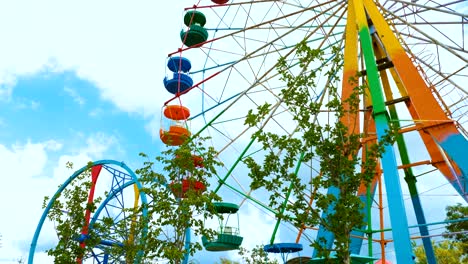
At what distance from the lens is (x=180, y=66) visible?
1942 centimetres

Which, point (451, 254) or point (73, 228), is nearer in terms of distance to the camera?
point (73, 228)

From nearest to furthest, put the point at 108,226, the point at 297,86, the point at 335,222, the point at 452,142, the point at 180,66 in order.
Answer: the point at 335,222 < the point at 297,86 < the point at 452,142 < the point at 108,226 < the point at 180,66

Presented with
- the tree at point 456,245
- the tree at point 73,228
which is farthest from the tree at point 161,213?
the tree at point 456,245

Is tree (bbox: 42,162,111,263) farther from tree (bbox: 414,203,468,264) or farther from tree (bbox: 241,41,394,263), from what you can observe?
tree (bbox: 414,203,468,264)

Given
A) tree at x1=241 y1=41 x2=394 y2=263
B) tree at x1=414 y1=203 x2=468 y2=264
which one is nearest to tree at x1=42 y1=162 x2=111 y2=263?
tree at x1=241 y1=41 x2=394 y2=263

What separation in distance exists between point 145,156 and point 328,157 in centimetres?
560

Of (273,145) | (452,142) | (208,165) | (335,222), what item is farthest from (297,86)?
(452,142)

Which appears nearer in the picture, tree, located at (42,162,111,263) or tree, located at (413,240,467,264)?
tree, located at (42,162,111,263)

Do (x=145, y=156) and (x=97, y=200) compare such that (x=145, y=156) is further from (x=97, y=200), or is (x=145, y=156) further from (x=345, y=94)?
(x=345, y=94)

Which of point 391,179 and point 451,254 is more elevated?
point 451,254

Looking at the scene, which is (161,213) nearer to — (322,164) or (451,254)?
(322,164)

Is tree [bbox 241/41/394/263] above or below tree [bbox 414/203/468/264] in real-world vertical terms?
below

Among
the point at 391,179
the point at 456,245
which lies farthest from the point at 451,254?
the point at 391,179

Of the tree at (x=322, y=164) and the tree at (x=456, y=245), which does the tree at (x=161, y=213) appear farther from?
the tree at (x=456, y=245)
